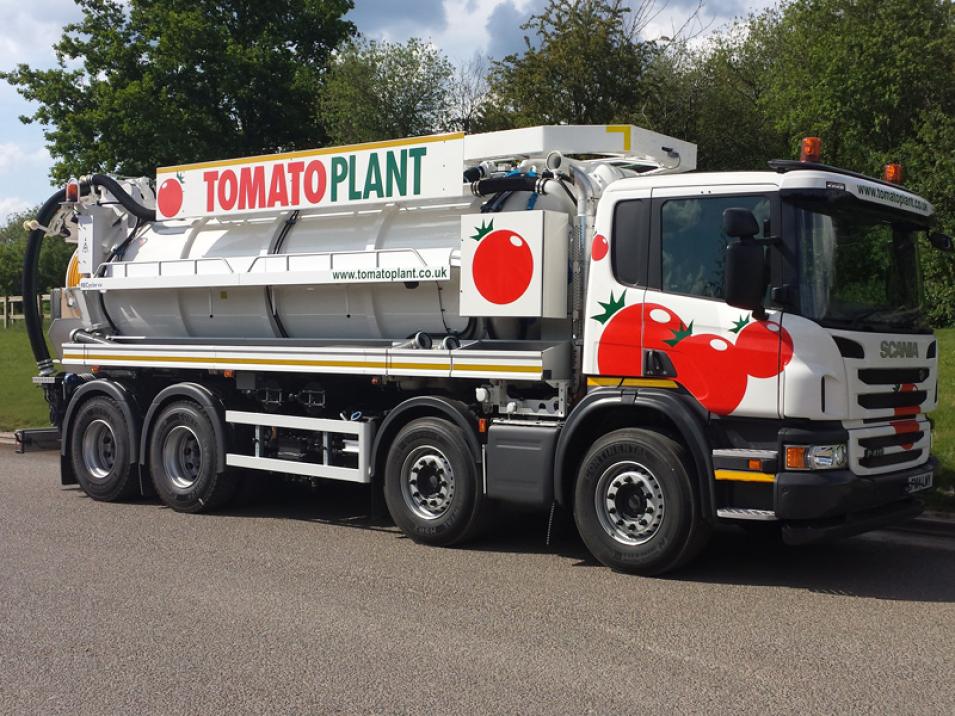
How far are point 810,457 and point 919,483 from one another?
127cm

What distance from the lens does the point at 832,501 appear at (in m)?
6.60

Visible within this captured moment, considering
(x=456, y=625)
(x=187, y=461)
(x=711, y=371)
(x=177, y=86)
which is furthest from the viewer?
(x=177, y=86)

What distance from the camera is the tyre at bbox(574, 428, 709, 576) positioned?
7020 mm

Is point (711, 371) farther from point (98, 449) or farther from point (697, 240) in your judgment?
point (98, 449)

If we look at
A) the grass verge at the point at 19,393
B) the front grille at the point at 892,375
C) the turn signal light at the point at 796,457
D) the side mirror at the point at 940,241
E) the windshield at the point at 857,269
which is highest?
the side mirror at the point at 940,241

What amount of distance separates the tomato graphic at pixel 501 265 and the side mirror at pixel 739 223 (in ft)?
5.33

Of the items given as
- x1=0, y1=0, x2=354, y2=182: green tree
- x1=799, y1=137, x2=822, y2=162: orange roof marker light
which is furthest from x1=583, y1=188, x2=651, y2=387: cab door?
x1=0, y1=0, x2=354, y2=182: green tree

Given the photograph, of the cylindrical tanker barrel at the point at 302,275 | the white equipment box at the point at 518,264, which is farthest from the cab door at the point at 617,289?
the cylindrical tanker barrel at the point at 302,275

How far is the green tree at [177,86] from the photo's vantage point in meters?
36.6

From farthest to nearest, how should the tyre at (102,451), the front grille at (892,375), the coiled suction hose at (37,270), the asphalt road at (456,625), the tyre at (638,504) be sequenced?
the coiled suction hose at (37,270), the tyre at (102,451), the tyre at (638,504), the front grille at (892,375), the asphalt road at (456,625)

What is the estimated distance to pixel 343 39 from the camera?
1642 inches

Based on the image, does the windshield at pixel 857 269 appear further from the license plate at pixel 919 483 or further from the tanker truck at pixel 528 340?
the license plate at pixel 919 483

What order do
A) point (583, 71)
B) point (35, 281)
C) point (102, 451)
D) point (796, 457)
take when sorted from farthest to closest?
point (583, 71)
point (35, 281)
point (102, 451)
point (796, 457)

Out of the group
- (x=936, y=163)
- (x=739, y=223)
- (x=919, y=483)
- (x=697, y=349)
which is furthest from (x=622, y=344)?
(x=936, y=163)
